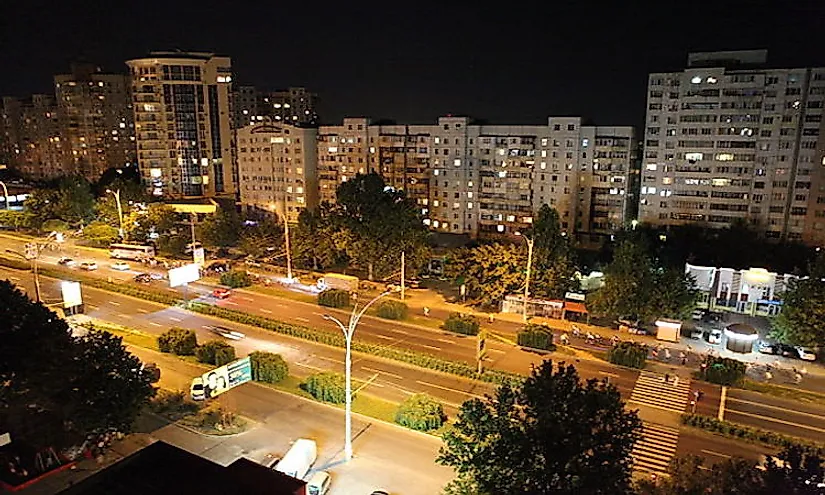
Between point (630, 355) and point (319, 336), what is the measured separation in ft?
81.9

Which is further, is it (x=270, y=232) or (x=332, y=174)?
(x=332, y=174)

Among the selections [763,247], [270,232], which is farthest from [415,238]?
[763,247]

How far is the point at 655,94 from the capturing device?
234 ft

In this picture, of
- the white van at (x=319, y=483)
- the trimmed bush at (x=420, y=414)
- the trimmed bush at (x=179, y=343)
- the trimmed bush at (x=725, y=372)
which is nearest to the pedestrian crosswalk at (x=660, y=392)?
the trimmed bush at (x=725, y=372)

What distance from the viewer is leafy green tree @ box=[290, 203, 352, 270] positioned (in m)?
63.9

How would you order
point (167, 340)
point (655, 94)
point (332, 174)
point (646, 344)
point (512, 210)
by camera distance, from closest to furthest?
point (167, 340)
point (646, 344)
point (655, 94)
point (512, 210)
point (332, 174)

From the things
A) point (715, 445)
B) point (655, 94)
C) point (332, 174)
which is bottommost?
point (715, 445)

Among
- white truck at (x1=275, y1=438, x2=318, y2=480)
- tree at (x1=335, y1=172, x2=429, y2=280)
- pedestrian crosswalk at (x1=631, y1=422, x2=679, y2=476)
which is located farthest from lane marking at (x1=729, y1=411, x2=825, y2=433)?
tree at (x1=335, y1=172, x2=429, y2=280)

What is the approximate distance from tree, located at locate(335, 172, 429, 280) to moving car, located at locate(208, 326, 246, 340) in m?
18.0

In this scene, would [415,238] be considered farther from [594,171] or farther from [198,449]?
[198,449]

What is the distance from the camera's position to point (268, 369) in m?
37.9

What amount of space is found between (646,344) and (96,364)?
4054 centimetres

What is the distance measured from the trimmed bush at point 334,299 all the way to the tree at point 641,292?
2396 centimetres

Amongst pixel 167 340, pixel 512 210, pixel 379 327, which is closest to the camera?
pixel 167 340
